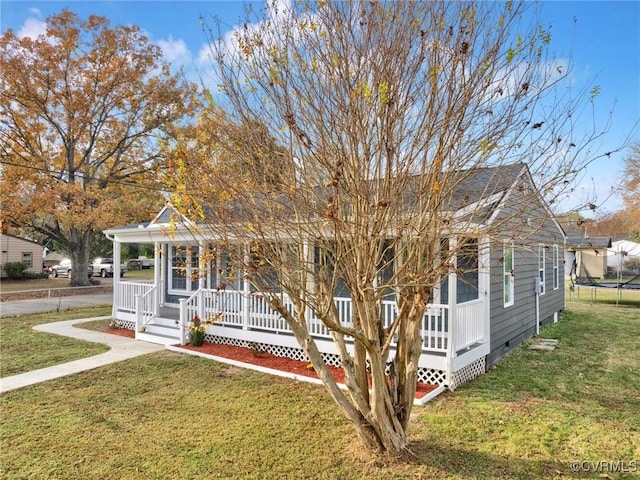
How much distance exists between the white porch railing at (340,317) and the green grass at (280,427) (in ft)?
2.72

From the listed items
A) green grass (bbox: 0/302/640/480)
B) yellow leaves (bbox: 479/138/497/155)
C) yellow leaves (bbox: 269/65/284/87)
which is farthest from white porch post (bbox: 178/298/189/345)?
yellow leaves (bbox: 479/138/497/155)

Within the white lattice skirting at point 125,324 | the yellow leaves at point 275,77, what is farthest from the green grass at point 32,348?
the yellow leaves at point 275,77

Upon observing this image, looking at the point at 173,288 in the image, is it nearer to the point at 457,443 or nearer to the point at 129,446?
the point at 129,446

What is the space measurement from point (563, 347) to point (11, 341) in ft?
41.5

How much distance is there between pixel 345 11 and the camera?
3799 millimetres

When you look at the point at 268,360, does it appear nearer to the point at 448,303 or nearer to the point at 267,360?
the point at 267,360

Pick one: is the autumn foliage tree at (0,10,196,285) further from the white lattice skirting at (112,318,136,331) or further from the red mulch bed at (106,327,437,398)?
the red mulch bed at (106,327,437,398)

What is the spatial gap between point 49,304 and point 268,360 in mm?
13051

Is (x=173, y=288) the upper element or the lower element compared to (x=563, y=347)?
upper

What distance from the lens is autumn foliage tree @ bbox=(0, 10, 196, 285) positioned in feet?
65.3

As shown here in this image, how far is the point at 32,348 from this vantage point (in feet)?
29.6

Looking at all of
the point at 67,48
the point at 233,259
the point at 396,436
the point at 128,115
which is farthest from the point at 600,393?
the point at 67,48

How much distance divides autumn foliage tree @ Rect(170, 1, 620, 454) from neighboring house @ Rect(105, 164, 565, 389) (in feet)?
1.98

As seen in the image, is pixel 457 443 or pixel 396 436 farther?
pixel 457 443
